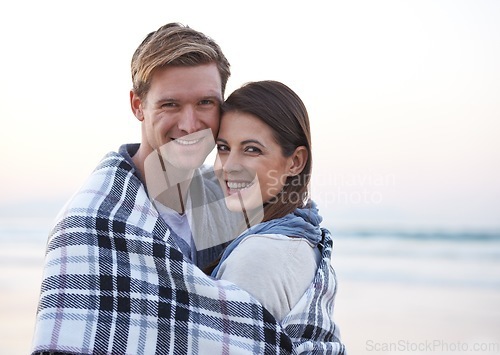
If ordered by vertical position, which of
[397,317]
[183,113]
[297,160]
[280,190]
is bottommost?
[280,190]

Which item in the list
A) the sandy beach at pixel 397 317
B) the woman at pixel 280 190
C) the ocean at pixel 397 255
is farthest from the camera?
the ocean at pixel 397 255

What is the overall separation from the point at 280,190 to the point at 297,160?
5.5 inches

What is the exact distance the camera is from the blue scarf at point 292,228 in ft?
8.56

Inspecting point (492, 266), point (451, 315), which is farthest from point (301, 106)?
point (492, 266)

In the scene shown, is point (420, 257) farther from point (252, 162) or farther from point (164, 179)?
point (252, 162)

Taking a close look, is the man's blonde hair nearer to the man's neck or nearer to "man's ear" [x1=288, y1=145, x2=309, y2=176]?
the man's neck

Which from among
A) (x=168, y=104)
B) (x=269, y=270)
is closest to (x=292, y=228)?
(x=269, y=270)

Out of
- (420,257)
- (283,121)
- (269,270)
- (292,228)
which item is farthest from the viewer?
(420,257)

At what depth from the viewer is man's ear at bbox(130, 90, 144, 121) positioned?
129 inches

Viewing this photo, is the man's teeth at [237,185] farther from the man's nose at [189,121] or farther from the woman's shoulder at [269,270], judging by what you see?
the woman's shoulder at [269,270]

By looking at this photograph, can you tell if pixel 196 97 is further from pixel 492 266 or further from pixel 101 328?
pixel 492 266

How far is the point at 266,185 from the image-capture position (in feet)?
9.47

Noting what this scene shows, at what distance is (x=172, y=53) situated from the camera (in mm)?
3061

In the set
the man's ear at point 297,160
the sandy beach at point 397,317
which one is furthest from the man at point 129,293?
the sandy beach at point 397,317
